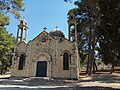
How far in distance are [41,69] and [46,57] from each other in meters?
2.07

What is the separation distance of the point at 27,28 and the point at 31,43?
4.51 meters

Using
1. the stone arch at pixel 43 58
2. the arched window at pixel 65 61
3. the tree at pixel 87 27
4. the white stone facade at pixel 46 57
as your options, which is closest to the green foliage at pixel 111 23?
the white stone facade at pixel 46 57

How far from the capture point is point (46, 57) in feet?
89.5

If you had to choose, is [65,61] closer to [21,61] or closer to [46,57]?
[46,57]

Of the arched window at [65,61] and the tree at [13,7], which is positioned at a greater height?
the tree at [13,7]

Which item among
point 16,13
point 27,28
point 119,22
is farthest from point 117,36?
point 27,28

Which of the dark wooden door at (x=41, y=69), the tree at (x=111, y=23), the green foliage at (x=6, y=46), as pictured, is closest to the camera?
the tree at (x=111, y=23)

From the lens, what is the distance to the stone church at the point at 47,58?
26250 millimetres

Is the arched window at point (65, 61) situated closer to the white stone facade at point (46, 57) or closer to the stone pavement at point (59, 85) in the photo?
the white stone facade at point (46, 57)

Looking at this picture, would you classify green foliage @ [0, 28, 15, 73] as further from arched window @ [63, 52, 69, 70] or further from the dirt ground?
the dirt ground

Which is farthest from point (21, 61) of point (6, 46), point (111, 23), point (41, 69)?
point (111, 23)

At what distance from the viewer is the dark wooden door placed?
87.7ft

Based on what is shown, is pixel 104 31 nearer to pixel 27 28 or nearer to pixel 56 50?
pixel 56 50

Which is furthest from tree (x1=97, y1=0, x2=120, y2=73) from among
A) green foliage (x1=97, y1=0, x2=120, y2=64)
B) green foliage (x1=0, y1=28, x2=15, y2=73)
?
green foliage (x1=0, y1=28, x2=15, y2=73)
